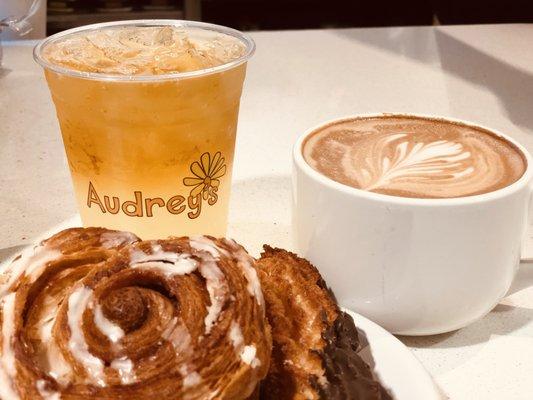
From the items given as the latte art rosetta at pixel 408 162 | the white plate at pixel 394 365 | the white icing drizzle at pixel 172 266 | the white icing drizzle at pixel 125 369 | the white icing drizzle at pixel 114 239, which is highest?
the white icing drizzle at pixel 172 266

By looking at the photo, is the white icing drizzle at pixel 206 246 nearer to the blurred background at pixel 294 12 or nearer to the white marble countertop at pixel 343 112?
the white marble countertop at pixel 343 112

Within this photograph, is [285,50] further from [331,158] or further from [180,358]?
[180,358]

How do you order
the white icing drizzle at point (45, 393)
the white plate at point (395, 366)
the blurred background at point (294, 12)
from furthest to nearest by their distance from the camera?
the blurred background at point (294, 12) < the white plate at point (395, 366) < the white icing drizzle at point (45, 393)

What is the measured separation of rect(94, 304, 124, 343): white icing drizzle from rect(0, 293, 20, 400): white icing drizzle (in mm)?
70

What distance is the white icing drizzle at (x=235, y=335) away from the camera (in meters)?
0.52

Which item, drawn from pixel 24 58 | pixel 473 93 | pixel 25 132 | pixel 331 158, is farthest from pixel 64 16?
pixel 331 158

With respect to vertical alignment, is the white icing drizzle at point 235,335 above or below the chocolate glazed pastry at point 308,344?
above

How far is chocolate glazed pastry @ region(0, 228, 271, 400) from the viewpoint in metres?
0.51

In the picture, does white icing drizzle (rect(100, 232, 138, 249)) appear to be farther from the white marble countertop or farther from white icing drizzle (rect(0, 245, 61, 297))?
the white marble countertop

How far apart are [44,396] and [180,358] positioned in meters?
0.11

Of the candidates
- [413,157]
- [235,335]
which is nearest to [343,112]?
[413,157]

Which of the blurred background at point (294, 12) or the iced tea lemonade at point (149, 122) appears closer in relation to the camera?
the iced tea lemonade at point (149, 122)

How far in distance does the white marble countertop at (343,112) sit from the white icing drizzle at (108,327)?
37cm

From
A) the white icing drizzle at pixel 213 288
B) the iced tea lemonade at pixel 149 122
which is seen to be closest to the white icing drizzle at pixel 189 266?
the white icing drizzle at pixel 213 288
